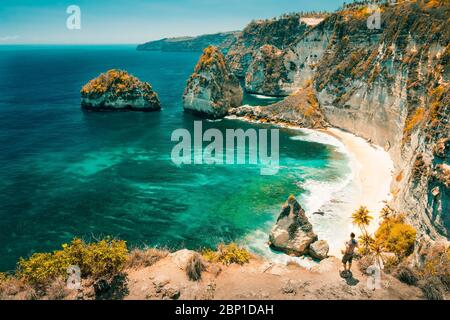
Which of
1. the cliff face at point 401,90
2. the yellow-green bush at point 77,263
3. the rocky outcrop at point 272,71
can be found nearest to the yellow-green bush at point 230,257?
the yellow-green bush at point 77,263

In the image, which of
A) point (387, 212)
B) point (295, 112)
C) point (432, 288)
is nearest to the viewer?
point (432, 288)

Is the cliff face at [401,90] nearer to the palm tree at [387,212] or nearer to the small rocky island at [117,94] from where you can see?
the palm tree at [387,212]

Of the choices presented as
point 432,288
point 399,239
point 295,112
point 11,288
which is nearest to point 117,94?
point 295,112

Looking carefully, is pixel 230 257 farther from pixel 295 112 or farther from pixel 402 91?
pixel 295 112

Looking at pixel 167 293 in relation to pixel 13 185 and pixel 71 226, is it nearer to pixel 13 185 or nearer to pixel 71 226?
pixel 71 226

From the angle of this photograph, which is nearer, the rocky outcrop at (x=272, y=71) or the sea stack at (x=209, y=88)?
the sea stack at (x=209, y=88)

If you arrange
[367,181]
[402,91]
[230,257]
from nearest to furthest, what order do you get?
1. [230,257]
2. [367,181]
3. [402,91]
